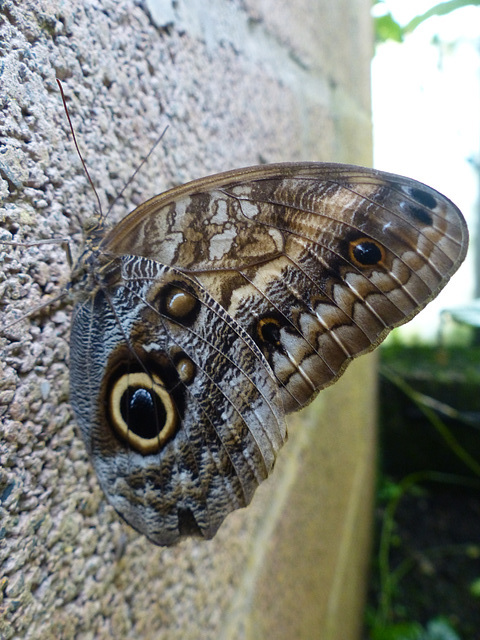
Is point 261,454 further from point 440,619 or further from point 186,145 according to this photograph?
point 440,619

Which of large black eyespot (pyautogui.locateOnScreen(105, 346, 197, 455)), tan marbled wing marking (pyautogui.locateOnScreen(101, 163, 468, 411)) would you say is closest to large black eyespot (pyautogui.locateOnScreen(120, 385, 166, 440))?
large black eyespot (pyautogui.locateOnScreen(105, 346, 197, 455))

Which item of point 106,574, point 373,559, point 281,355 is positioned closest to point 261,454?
point 281,355

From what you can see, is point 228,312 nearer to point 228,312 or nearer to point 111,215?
point 228,312

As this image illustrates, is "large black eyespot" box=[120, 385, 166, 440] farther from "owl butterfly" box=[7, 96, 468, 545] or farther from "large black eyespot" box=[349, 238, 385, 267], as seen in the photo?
"large black eyespot" box=[349, 238, 385, 267]

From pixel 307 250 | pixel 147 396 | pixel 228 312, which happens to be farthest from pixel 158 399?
pixel 307 250

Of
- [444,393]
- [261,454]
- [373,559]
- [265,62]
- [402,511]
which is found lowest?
[373,559]

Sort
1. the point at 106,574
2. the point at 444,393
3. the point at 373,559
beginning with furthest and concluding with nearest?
the point at 373,559 → the point at 444,393 → the point at 106,574
